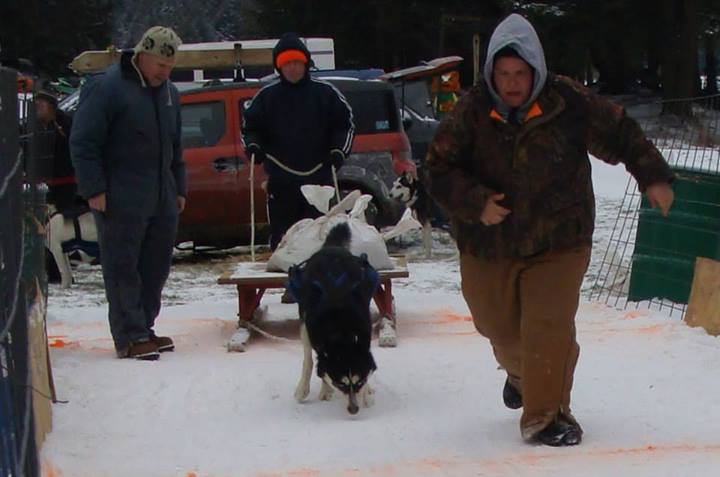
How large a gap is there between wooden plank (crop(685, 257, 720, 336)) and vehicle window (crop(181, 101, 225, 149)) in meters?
A: 5.40

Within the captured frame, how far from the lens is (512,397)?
15.1 feet

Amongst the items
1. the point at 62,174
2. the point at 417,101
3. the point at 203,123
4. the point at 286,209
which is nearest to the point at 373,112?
the point at 203,123

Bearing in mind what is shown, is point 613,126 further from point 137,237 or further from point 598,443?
point 137,237

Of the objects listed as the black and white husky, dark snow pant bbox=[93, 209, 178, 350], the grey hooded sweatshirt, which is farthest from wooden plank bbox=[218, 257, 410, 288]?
the grey hooded sweatshirt

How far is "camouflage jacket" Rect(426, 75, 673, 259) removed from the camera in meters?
4.06

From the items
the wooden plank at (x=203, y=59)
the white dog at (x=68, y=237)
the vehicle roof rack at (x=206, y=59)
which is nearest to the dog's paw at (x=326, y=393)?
the white dog at (x=68, y=237)

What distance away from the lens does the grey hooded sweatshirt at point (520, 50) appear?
4012mm

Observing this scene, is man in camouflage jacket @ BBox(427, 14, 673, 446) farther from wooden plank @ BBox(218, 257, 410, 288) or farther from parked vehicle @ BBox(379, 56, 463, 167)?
parked vehicle @ BBox(379, 56, 463, 167)

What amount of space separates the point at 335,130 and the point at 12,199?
13.8 ft

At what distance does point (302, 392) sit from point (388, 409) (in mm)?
439

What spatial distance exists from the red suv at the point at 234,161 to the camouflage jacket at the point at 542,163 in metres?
6.23

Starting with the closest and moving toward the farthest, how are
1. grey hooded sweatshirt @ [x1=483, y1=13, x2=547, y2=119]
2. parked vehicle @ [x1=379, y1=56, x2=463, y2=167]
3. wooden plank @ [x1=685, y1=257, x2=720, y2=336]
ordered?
grey hooded sweatshirt @ [x1=483, y1=13, x2=547, y2=119]
wooden plank @ [x1=685, y1=257, x2=720, y2=336]
parked vehicle @ [x1=379, y1=56, x2=463, y2=167]

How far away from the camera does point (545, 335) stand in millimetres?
4141


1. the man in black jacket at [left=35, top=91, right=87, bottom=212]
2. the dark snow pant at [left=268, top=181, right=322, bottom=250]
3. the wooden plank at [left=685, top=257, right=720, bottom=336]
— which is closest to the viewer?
the wooden plank at [left=685, top=257, right=720, bottom=336]
